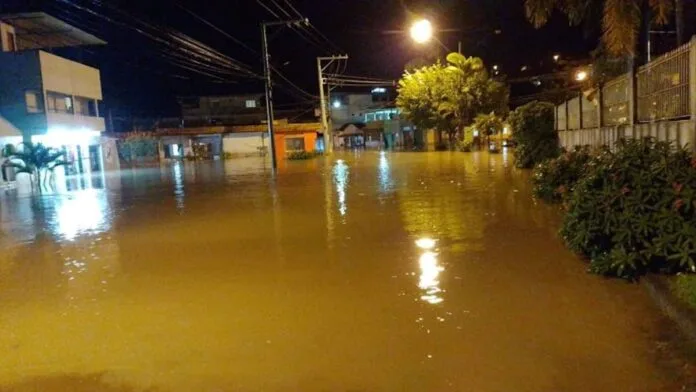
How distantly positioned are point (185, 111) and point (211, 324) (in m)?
68.5

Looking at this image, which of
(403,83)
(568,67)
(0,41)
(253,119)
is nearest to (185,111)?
(253,119)

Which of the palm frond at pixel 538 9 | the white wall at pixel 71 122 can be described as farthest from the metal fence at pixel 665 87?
the white wall at pixel 71 122

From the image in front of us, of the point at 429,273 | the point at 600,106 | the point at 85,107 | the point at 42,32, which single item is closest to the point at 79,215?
the point at 429,273

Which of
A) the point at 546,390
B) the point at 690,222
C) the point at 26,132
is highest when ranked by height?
the point at 26,132

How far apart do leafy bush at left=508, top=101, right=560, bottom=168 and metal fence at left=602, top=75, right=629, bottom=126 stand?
7.24 meters

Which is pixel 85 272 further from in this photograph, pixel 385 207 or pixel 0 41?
pixel 0 41

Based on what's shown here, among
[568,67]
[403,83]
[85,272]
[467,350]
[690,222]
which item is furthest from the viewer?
[403,83]

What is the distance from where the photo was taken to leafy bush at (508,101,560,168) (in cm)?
2219

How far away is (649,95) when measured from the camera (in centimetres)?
1078

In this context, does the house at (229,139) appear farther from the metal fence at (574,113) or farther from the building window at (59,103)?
the metal fence at (574,113)

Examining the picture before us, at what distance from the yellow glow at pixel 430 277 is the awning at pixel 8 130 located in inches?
1060

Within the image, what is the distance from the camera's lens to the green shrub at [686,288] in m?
5.39

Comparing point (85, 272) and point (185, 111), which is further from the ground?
point (185, 111)

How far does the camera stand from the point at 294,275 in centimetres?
791
